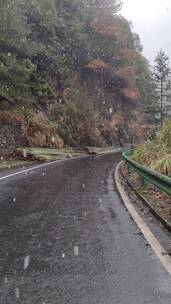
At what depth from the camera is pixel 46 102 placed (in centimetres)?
3675

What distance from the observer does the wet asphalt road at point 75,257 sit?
13.3 feet

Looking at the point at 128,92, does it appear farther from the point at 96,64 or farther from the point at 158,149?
the point at 158,149

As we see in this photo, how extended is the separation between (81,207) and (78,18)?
1614 inches

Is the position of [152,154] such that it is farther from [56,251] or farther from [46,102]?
[46,102]

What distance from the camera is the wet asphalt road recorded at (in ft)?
13.3

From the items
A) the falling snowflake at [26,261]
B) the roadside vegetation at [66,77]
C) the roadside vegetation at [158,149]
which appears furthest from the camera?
the roadside vegetation at [66,77]

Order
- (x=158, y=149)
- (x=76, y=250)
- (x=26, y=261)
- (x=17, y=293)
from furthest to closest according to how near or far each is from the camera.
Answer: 1. (x=158, y=149)
2. (x=76, y=250)
3. (x=26, y=261)
4. (x=17, y=293)

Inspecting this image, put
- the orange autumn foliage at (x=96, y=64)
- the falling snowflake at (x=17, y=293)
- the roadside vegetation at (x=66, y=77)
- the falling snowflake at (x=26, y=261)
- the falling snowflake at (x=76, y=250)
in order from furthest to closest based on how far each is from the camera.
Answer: the orange autumn foliage at (x=96, y=64) → the roadside vegetation at (x=66, y=77) → the falling snowflake at (x=76, y=250) → the falling snowflake at (x=26, y=261) → the falling snowflake at (x=17, y=293)

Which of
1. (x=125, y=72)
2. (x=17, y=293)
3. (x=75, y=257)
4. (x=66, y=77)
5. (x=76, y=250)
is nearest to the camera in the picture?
(x=17, y=293)

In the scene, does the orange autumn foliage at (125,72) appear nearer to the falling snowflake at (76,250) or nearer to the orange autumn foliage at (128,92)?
the orange autumn foliage at (128,92)

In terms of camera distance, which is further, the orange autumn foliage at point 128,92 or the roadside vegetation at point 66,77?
the orange autumn foliage at point 128,92

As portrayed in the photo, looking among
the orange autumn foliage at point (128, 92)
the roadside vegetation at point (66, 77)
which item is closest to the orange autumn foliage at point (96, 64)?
the roadside vegetation at point (66, 77)

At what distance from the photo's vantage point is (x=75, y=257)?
5.28m

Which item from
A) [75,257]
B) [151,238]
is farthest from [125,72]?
[75,257]
